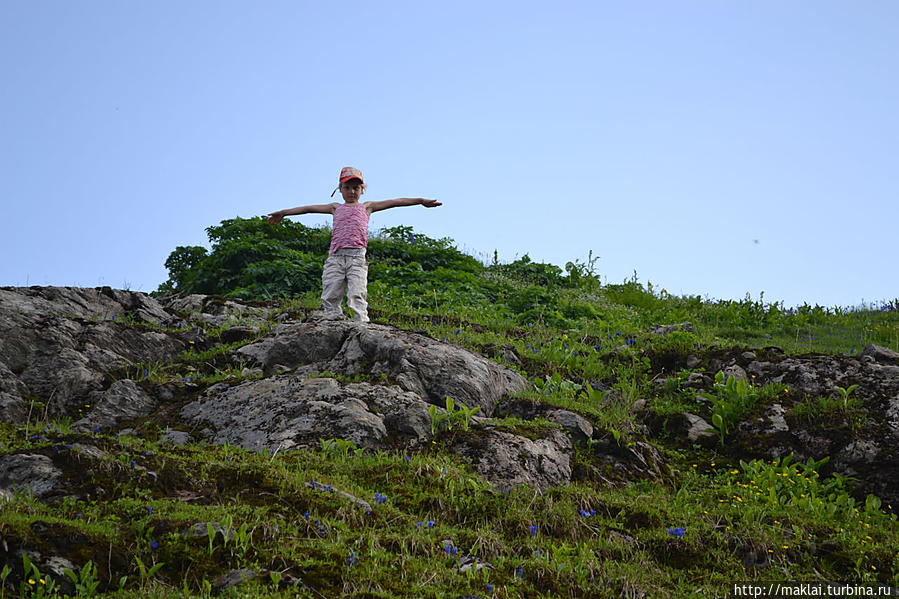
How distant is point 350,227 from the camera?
10.3 metres

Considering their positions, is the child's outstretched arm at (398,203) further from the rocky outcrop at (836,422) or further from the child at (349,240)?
the rocky outcrop at (836,422)

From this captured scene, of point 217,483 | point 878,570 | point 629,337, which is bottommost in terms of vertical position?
point 878,570

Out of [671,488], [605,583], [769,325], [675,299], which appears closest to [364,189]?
[671,488]

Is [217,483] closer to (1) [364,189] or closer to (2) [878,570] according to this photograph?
(2) [878,570]

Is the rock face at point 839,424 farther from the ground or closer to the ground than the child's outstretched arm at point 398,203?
closer to the ground

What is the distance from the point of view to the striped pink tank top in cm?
1029

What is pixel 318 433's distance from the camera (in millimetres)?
6633

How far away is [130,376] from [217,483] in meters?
3.77

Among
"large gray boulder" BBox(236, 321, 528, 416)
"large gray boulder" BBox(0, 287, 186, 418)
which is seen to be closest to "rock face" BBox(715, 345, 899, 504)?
"large gray boulder" BBox(236, 321, 528, 416)

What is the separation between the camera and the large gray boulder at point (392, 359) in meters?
7.88

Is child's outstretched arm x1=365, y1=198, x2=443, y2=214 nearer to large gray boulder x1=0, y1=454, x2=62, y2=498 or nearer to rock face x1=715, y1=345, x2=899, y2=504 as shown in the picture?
rock face x1=715, y1=345, x2=899, y2=504

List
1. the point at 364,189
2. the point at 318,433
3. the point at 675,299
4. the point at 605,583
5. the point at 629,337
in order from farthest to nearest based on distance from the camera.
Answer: the point at 675,299 < the point at 629,337 < the point at 364,189 < the point at 318,433 < the point at 605,583

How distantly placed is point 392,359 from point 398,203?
123 inches

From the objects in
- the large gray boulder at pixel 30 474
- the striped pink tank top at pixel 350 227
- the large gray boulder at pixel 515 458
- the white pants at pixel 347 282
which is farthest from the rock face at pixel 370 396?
the large gray boulder at pixel 30 474
